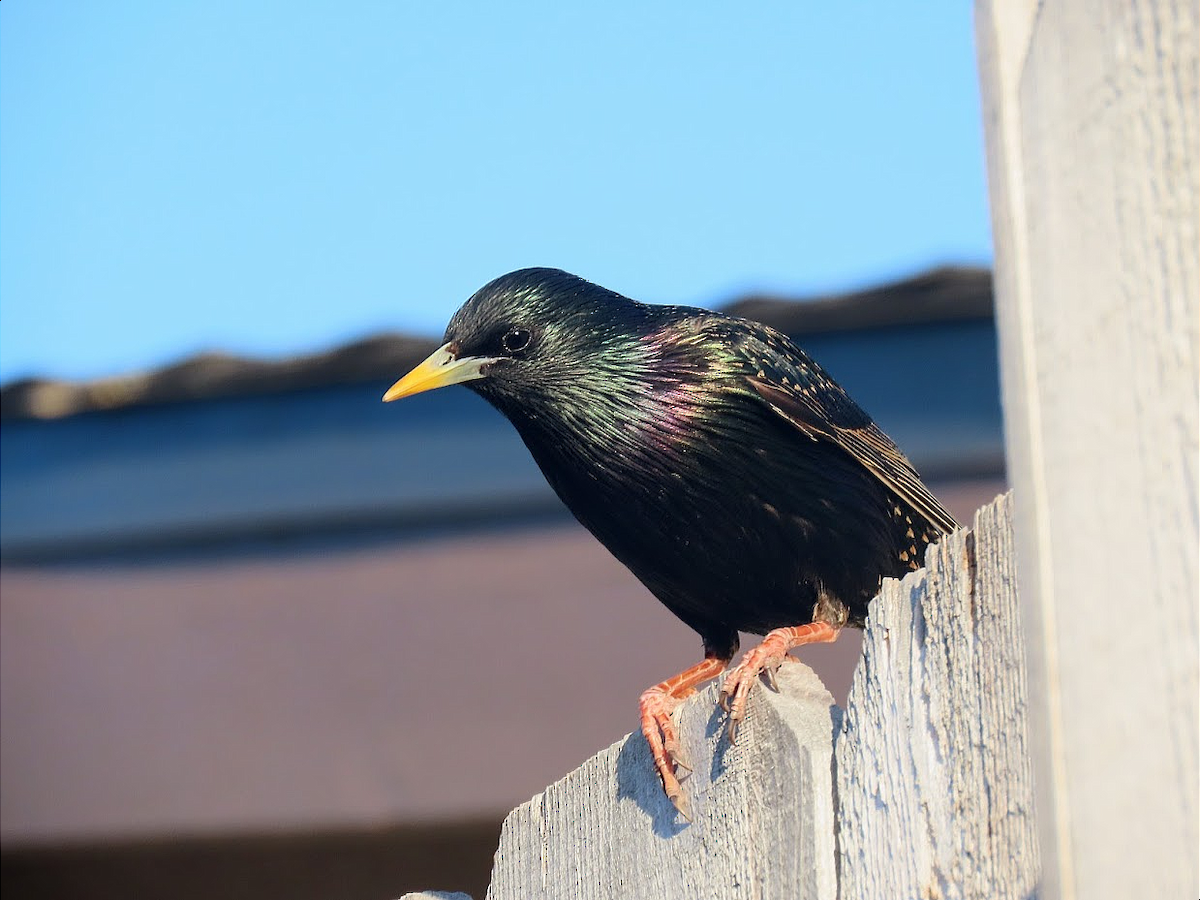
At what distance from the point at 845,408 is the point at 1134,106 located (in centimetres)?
188

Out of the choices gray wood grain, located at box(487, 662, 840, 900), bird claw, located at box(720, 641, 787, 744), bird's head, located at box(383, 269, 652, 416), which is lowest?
gray wood grain, located at box(487, 662, 840, 900)

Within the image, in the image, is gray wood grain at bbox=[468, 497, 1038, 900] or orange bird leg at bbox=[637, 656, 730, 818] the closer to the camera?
gray wood grain at bbox=[468, 497, 1038, 900]

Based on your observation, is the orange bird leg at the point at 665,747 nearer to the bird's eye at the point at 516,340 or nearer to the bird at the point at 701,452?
the bird at the point at 701,452

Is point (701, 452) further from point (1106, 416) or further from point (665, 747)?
point (1106, 416)

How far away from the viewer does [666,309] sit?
109 inches

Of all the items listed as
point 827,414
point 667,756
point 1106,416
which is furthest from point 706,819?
point 827,414

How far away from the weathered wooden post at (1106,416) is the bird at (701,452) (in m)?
1.40

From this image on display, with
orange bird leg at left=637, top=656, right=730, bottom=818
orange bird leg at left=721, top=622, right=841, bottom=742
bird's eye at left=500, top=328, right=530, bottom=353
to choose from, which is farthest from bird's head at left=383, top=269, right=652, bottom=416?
orange bird leg at left=637, top=656, right=730, bottom=818

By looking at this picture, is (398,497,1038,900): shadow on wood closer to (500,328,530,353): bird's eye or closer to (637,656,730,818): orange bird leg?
(637,656,730,818): orange bird leg

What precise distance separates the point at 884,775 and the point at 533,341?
5.44 feet

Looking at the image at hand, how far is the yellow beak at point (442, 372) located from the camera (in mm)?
2609

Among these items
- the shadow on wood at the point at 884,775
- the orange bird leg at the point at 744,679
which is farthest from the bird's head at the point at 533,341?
the shadow on wood at the point at 884,775

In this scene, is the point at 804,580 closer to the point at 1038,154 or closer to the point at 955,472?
the point at 955,472

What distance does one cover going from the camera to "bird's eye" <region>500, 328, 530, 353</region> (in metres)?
2.70
